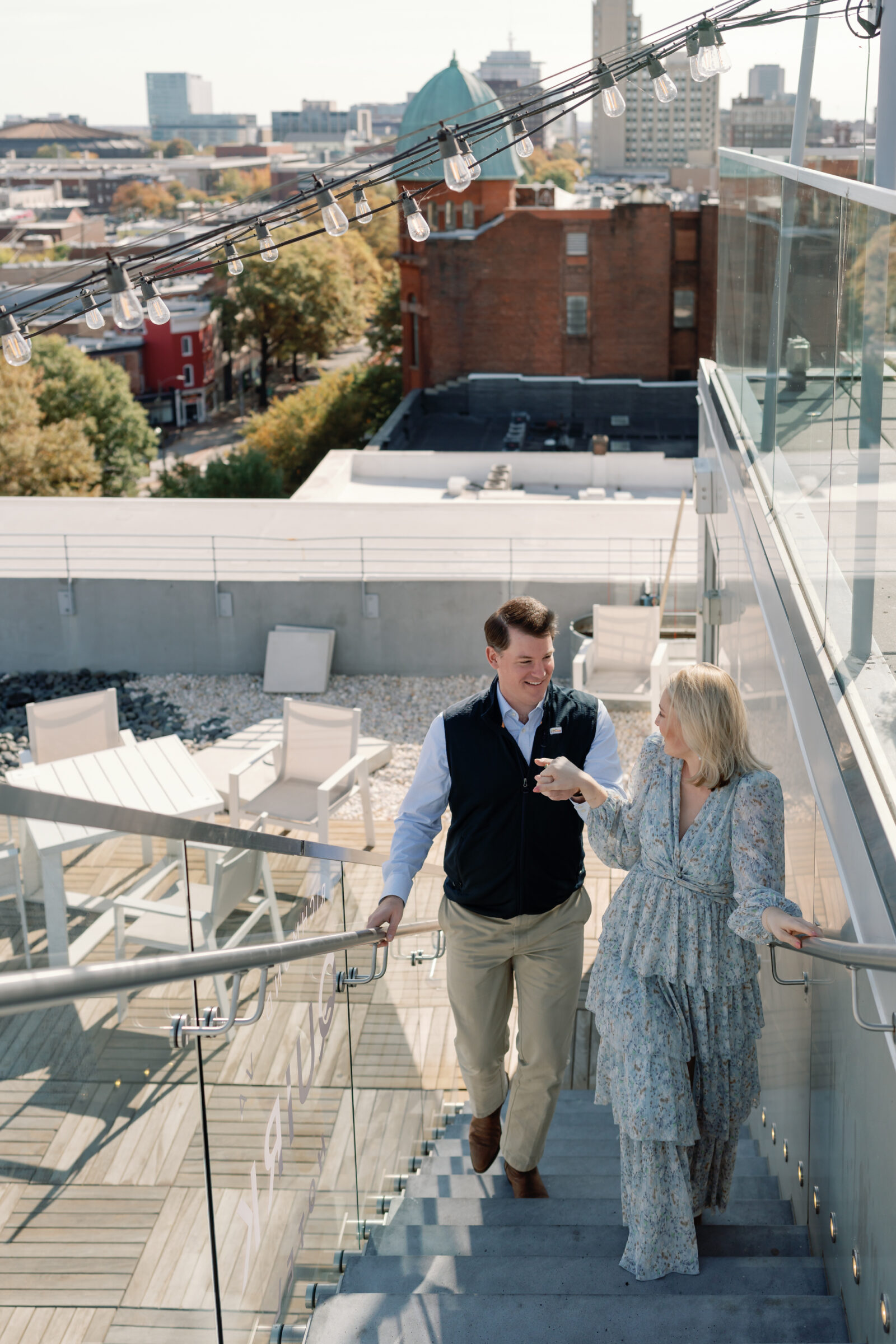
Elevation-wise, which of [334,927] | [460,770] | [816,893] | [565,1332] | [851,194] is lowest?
[565,1332]

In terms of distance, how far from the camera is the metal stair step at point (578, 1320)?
260 centimetres

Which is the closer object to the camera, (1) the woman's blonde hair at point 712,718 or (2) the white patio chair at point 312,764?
(1) the woman's blonde hair at point 712,718

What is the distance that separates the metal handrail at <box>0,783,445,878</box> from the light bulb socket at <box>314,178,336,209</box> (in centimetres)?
431

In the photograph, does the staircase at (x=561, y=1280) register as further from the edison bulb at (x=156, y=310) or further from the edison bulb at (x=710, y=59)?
the edison bulb at (x=710, y=59)

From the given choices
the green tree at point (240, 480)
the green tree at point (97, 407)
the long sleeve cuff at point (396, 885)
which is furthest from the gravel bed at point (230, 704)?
the green tree at point (97, 407)

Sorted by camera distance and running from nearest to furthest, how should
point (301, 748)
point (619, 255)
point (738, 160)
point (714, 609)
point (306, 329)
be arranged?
point (738, 160) → point (714, 609) → point (301, 748) → point (619, 255) → point (306, 329)

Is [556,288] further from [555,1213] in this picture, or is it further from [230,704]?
[555,1213]

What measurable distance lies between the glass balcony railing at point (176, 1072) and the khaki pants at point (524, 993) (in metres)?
0.30

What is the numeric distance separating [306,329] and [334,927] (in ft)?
202

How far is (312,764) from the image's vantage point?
10117 millimetres

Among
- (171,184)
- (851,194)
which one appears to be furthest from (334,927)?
(171,184)

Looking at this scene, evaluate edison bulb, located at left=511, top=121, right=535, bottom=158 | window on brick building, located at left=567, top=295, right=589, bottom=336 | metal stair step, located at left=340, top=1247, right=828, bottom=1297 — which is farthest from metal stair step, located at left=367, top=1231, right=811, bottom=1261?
window on brick building, located at left=567, top=295, right=589, bottom=336

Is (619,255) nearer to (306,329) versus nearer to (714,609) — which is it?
(306,329)

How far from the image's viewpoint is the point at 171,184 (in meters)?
161
